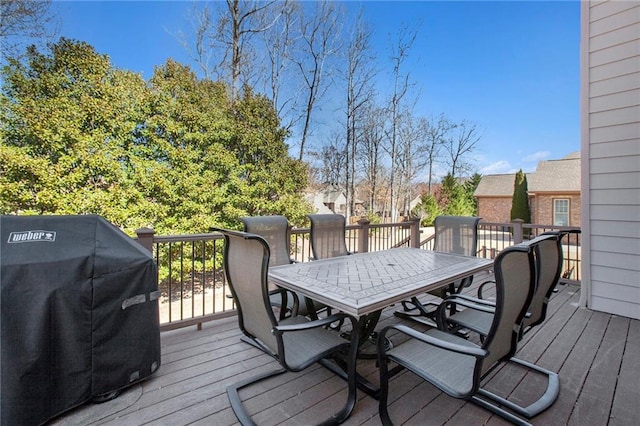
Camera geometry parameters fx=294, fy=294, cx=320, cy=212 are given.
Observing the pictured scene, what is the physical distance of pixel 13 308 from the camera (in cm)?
152

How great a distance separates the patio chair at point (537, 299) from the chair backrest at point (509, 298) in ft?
0.60

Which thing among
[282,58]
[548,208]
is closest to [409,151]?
[548,208]

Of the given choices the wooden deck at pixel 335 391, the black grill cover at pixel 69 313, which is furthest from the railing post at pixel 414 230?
the black grill cover at pixel 69 313

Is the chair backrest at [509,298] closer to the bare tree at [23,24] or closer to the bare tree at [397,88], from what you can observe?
the bare tree at [23,24]

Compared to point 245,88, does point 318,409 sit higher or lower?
lower

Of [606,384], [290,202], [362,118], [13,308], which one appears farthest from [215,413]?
[362,118]

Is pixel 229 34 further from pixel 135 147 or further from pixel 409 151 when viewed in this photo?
pixel 409 151

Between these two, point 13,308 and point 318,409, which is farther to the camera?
point 318,409

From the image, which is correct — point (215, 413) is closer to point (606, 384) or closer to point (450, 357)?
point (450, 357)

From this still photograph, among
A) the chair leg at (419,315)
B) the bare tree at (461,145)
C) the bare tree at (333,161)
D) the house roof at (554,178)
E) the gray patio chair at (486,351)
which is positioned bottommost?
the chair leg at (419,315)

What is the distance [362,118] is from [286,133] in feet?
16.2

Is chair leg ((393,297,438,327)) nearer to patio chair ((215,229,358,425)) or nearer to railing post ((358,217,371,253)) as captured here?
railing post ((358,217,371,253))

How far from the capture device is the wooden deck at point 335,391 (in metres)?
1.75

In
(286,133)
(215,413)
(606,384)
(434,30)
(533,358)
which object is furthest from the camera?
(286,133)
